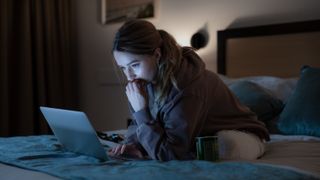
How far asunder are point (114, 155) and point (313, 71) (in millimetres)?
1163

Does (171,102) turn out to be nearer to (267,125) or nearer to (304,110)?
(304,110)

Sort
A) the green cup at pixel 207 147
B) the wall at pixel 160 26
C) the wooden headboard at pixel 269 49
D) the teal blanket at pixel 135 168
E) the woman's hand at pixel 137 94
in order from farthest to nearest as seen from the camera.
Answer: the wall at pixel 160 26 < the wooden headboard at pixel 269 49 < the woman's hand at pixel 137 94 < the green cup at pixel 207 147 < the teal blanket at pixel 135 168

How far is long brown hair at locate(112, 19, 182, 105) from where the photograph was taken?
1465 mm

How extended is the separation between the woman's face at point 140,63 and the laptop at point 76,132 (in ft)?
0.82

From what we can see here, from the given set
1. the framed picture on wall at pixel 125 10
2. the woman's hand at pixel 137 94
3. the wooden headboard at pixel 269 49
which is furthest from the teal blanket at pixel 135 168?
the framed picture on wall at pixel 125 10

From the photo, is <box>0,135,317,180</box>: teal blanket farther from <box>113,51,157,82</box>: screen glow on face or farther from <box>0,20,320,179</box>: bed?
A: <box>113,51,157,82</box>: screen glow on face

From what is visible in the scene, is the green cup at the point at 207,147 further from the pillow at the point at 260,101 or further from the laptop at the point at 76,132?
the pillow at the point at 260,101

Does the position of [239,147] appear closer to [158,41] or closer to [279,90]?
[158,41]

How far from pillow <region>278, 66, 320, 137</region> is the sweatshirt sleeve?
77cm

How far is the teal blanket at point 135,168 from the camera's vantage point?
3.76 ft

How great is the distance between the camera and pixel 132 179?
1125 millimetres

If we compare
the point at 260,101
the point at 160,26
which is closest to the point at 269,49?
the point at 260,101

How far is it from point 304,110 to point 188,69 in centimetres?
79

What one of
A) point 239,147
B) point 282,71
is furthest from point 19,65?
point 239,147
